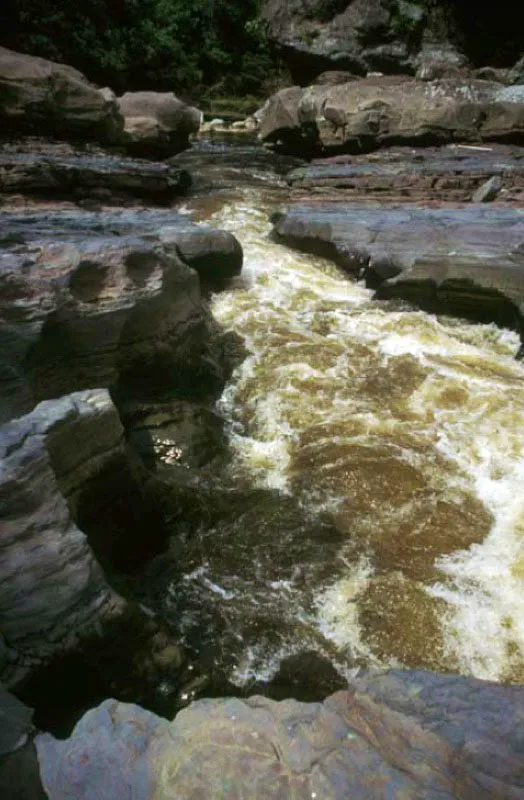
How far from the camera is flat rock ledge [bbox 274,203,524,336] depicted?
6.63m

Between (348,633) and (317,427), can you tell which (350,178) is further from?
(348,633)

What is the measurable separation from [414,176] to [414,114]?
13.4 feet

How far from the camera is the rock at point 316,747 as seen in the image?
5.34 feet

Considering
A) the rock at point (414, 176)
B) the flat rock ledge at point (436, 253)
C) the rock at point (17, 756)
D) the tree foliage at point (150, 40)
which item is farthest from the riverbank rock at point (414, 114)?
the rock at point (17, 756)

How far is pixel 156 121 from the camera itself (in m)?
13.5

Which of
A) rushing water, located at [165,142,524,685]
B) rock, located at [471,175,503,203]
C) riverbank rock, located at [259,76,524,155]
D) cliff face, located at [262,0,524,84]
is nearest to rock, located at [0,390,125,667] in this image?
rushing water, located at [165,142,524,685]

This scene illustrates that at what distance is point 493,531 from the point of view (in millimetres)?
3801

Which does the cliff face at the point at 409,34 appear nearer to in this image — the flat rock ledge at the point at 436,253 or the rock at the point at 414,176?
the rock at the point at 414,176

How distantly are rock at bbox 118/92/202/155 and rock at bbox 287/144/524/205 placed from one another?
3790 millimetres

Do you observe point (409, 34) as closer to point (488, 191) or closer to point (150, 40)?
point (150, 40)

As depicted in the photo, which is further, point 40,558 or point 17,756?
point 40,558

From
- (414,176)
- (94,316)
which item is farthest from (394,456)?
(414,176)

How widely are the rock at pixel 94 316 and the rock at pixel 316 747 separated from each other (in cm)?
244

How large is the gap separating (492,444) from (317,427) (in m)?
1.53
